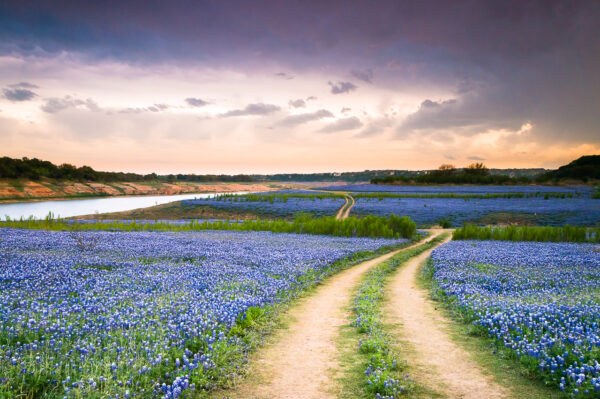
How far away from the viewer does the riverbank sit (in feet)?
271

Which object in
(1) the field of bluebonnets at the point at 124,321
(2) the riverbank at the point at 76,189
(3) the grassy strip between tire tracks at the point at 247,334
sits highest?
(2) the riverbank at the point at 76,189

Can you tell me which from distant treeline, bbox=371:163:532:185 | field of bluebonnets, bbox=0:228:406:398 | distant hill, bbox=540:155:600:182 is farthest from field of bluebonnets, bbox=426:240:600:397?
distant hill, bbox=540:155:600:182

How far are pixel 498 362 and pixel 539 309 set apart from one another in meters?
2.49

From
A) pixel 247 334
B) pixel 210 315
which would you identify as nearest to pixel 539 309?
pixel 247 334

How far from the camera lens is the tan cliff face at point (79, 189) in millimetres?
82875

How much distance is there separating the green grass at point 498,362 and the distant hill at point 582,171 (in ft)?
455

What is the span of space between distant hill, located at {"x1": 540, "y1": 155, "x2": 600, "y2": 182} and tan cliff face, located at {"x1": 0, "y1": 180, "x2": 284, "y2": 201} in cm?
14207

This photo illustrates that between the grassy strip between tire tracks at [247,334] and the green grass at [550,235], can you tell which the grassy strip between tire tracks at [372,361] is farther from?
the green grass at [550,235]

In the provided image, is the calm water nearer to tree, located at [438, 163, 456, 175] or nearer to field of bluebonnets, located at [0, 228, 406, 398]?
field of bluebonnets, located at [0, 228, 406, 398]

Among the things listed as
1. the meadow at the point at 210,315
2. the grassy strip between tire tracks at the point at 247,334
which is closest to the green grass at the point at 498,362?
the meadow at the point at 210,315

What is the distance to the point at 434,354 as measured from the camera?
Answer: 268 inches

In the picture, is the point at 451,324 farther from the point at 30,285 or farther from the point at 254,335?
the point at 30,285

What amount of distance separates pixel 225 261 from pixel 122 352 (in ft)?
31.0

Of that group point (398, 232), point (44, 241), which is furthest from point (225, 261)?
point (398, 232)
